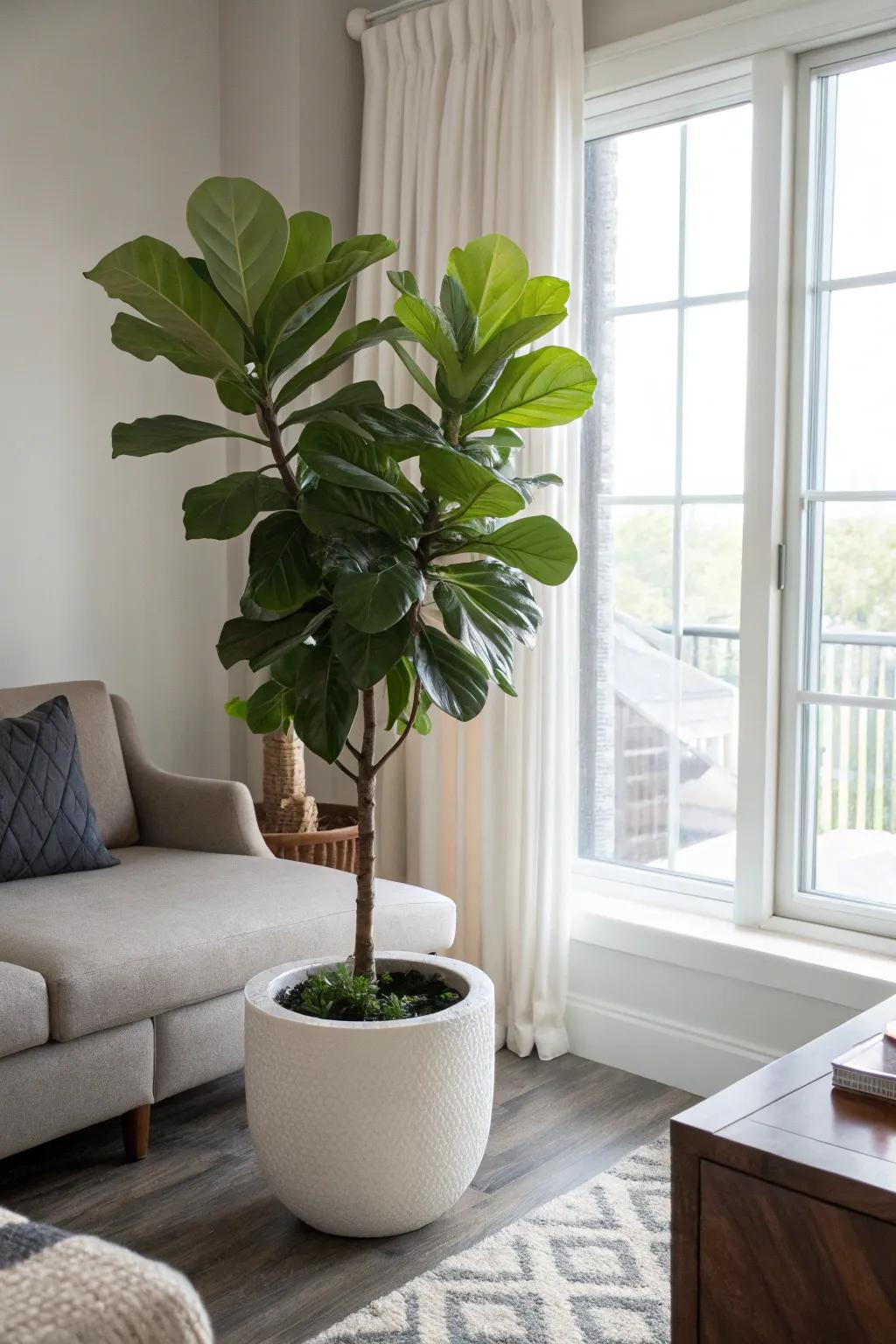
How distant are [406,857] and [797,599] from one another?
4.28 ft

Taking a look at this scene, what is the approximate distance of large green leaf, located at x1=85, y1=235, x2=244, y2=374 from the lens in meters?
1.96

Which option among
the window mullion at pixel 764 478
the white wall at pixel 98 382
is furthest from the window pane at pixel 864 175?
the white wall at pixel 98 382

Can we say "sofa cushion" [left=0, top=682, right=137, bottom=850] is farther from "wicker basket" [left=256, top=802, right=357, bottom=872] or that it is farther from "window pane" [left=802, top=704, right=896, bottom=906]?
"window pane" [left=802, top=704, right=896, bottom=906]

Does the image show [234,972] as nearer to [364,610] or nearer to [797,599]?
[364,610]

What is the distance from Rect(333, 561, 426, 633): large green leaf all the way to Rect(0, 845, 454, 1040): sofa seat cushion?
0.83 metres

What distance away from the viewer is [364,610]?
6.09 feet

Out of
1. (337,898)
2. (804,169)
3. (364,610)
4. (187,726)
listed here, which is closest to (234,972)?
(337,898)

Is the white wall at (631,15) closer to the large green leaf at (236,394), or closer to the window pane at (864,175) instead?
the window pane at (864,175)

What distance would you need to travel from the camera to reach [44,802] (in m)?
2.75

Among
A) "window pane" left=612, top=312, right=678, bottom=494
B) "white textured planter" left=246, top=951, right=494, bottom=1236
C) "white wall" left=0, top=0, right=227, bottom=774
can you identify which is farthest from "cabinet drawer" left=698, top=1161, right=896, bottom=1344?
"white wall" left=0, top=0, right=227, bottom=774

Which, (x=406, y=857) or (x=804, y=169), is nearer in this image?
(x=804, y=169)

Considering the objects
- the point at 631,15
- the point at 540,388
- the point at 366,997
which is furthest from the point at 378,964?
the point at 631,15

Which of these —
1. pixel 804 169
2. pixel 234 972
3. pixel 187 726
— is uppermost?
pixel 804 169

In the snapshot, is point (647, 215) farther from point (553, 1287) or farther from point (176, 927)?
point (553, 1287)
